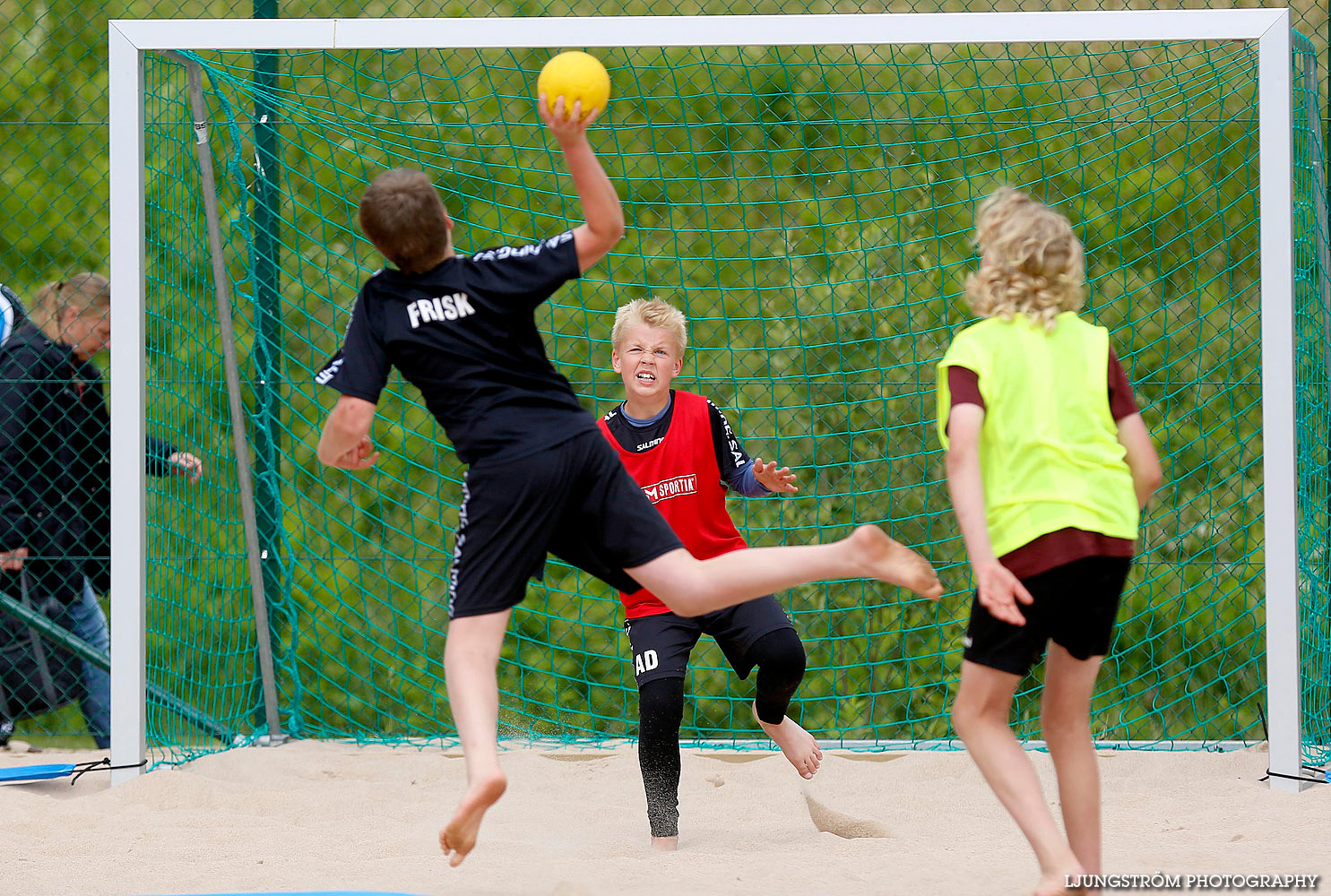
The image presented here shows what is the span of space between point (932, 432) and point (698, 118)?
189cm

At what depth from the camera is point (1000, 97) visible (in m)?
5.79

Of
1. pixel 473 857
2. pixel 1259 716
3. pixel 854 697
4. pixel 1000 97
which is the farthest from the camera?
pixel 1000 97

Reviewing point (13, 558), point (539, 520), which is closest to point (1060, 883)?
point (539, 520)

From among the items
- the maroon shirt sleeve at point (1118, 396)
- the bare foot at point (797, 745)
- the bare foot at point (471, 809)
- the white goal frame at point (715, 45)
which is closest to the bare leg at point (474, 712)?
the bare foot at point (471, 809)

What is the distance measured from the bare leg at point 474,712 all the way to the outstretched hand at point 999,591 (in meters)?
0.96

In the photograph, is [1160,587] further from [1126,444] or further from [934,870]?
[1126,444]

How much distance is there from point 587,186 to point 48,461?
11.0 ft

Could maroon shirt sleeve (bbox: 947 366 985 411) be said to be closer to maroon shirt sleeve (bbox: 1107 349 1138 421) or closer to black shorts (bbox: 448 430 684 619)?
maroon shirt sleeve (bbox: 1107 349 1138 421)

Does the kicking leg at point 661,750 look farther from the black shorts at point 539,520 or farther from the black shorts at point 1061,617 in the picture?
the black shorts at point 1061,617

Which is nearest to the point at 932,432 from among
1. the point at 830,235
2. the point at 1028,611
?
Answer: the point at 830,235

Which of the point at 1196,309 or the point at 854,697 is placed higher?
the point at 1196,309

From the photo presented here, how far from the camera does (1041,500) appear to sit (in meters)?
2.33

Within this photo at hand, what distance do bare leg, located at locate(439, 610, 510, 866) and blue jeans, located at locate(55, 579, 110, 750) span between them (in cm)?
295

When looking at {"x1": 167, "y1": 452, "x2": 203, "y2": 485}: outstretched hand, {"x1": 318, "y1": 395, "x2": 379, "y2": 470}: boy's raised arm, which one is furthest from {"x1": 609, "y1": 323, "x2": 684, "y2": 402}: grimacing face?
{"x1": 167, "y1": 452, "x2": 203, "y2": 485}: outstretched hand
